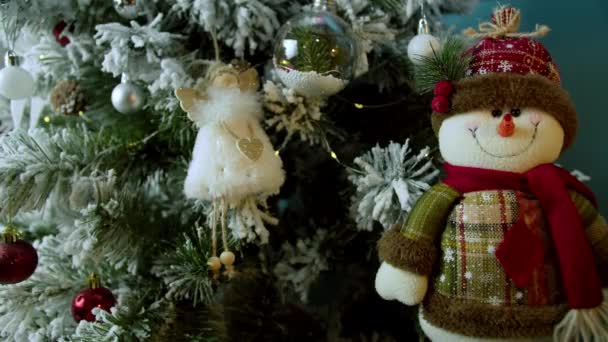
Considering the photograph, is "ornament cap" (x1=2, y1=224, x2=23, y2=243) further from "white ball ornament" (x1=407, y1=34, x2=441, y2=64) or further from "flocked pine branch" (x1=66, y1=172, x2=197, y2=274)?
"white ball ornament" (x1=407, y1=34, x2=441, y2=64)

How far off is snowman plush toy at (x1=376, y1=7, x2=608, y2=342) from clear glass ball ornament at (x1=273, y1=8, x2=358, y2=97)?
124 millimetres

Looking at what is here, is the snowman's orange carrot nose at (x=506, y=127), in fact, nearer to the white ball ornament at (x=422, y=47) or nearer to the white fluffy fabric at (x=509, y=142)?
the white fluffy fabric at (x=509, y=142)

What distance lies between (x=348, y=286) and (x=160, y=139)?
0.39m

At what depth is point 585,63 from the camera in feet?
3.00

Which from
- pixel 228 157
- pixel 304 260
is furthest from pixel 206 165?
pixel 304 260

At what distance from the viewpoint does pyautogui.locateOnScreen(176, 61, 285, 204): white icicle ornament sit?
584 millimetres

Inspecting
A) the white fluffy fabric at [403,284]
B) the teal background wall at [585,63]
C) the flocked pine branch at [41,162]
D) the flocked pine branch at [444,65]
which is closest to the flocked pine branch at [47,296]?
the flocked pine branch at [41,162]

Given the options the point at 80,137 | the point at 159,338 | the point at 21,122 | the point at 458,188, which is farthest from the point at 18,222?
the point at 458,188

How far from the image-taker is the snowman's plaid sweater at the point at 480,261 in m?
0.48

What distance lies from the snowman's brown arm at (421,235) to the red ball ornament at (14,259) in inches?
16.4

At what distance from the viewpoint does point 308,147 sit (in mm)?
805

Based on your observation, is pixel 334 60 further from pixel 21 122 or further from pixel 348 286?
pixel 21 122

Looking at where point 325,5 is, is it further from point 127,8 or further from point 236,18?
point 127,8

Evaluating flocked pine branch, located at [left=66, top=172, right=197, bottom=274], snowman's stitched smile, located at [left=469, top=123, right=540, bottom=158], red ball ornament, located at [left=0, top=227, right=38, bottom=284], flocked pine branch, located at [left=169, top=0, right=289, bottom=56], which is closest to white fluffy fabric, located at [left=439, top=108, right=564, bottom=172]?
snowman's stitched smile, located at [left=469, top=123, right=540, bottom=158]
